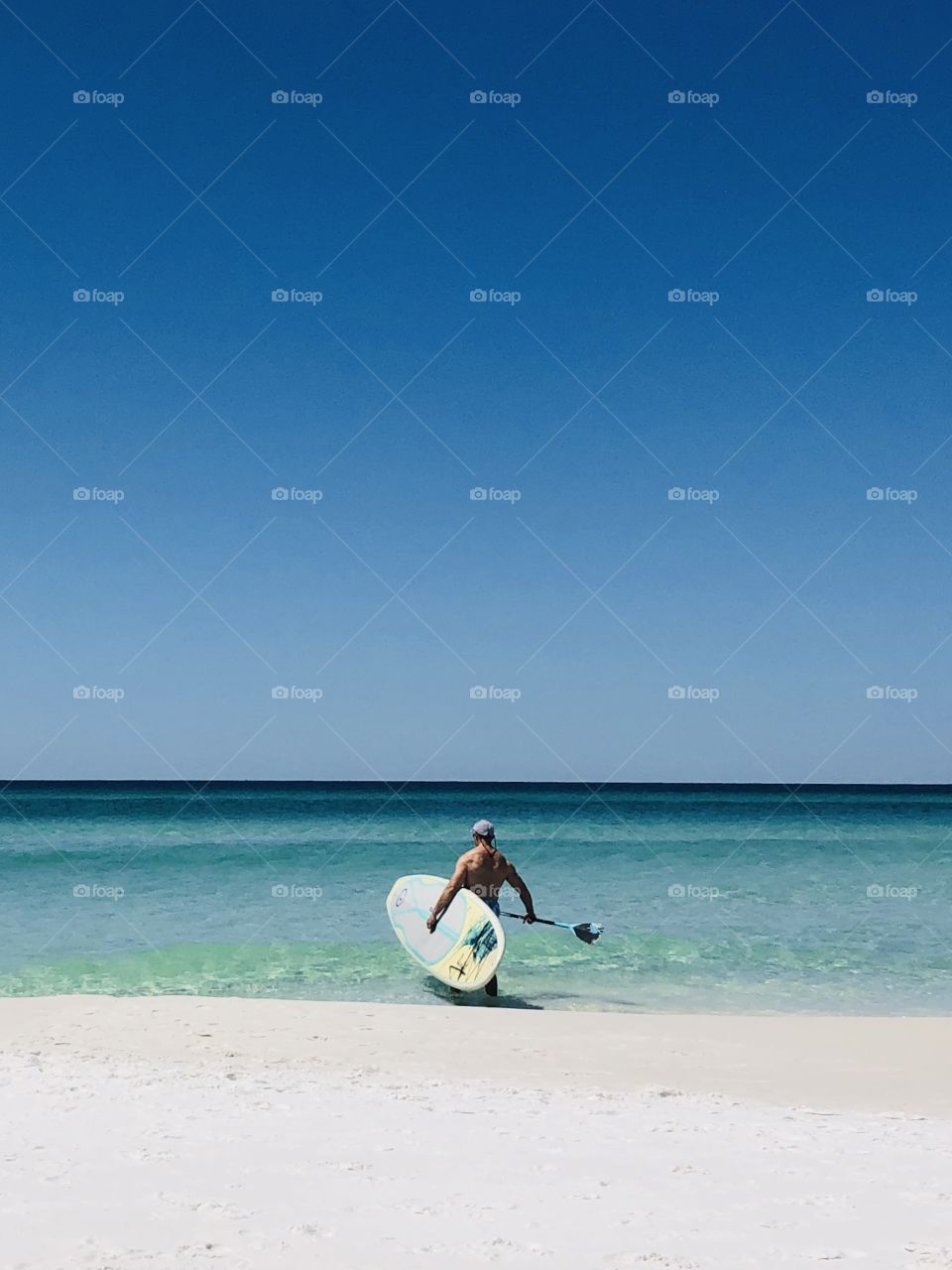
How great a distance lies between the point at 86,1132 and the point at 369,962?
7482 mm

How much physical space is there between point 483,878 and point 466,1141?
5374 mm

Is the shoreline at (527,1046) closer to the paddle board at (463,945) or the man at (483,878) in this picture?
the paddle board at (463,945)

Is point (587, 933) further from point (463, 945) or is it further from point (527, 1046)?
point (527, 1046)

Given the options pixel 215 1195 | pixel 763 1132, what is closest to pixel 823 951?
pixel 763 1132

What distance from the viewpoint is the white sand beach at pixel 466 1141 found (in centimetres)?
395

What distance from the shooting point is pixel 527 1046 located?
855 centimetres

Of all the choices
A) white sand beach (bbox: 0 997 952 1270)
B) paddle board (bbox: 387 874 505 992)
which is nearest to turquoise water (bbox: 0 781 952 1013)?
paddle board (bbox: 387 874 505 992)

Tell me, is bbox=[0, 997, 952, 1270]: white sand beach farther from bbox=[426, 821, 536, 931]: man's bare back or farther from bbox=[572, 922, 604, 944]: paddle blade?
bbox=[572, 922, 604, 944]: paddle blade

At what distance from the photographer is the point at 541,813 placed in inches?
2131

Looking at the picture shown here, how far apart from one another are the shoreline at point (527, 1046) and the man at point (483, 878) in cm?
90

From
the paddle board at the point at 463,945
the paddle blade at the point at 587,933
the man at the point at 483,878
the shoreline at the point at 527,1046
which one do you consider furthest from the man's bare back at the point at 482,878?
the shoreline at the point at 527,1046

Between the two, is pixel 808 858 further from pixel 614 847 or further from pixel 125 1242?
pixel 125 1242

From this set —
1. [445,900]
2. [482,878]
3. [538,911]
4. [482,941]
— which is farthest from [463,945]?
[538,911]

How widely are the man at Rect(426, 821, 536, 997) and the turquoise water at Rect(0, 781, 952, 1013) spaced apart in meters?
0.83
